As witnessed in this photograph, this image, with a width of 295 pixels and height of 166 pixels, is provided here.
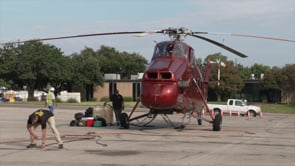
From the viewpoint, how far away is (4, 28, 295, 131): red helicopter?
708 inches

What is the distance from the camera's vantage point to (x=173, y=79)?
18219 mm

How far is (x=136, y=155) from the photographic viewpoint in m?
12.2

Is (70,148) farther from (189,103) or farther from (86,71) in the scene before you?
(86,71)

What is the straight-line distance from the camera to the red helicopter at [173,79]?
59.0 feet

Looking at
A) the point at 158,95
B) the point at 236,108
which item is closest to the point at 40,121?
the point at 158,95

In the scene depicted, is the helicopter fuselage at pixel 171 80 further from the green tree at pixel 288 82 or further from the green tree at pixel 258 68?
the green tree at pixel 258 68

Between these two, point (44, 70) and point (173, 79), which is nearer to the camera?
point (173, 79)

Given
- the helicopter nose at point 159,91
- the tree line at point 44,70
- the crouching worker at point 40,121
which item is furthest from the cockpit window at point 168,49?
the tree line at point 44,70

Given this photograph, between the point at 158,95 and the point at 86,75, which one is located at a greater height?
the point at 86,75

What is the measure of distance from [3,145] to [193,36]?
30.8 feet

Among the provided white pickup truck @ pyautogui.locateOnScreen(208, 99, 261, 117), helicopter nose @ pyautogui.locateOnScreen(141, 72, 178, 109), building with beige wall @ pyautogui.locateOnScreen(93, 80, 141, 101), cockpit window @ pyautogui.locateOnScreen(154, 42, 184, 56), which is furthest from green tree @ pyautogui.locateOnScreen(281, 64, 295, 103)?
helicopter nose @ pyautogui.locateOnScreen(141, 72, 178, 109)

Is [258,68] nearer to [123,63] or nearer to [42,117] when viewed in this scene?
[123,63]

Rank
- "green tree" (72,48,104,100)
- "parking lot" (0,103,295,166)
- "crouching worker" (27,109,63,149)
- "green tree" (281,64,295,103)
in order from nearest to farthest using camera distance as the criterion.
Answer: "parking lot" (0,103,295,166) < "crouching worker" (27,109,63,149) < "green tree" (281,64,295,103) < "green tree" (72,48,104,100)

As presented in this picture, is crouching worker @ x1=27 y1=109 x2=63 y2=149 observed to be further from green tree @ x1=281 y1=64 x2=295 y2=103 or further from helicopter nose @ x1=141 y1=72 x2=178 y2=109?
green tree @ x1=281 y1=64 x2=295 y2=103
